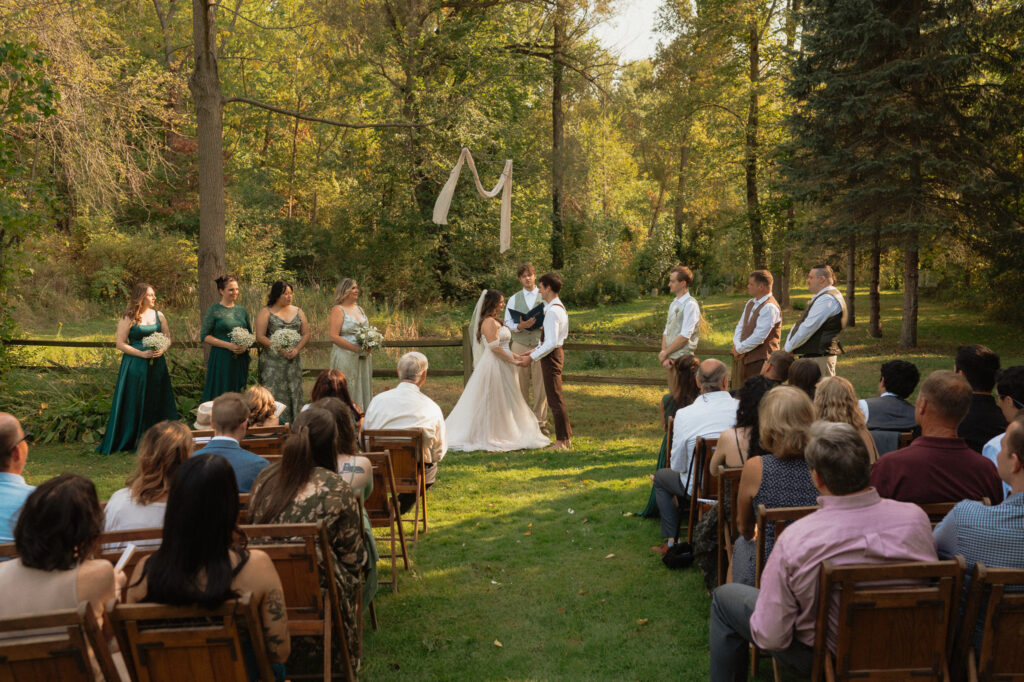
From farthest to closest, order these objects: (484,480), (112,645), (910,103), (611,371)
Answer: (910,103), (611,371), (484,480), (112,645)

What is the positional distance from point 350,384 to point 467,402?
4.74 ft

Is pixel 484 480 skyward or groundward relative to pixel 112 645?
groundward

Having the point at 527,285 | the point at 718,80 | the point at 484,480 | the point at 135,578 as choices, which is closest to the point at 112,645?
the point at 135,578

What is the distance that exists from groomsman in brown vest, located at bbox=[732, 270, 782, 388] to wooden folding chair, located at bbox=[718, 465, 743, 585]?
415 cm

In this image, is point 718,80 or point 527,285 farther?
point 718,80

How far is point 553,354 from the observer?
9.41 metres

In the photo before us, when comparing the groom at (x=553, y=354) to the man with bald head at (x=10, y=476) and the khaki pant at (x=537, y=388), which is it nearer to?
the khaki pant at (x=537, y=388)

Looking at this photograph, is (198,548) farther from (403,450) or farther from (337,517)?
(403,450)

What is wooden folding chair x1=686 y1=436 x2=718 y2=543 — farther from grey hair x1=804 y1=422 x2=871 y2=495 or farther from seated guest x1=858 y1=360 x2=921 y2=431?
grey hair x1=804 y1=422 x2=871 y2=495

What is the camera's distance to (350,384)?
30.2 feet

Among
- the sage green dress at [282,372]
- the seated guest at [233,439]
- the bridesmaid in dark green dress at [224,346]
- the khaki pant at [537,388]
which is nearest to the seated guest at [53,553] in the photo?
the seated guest at [233,439]

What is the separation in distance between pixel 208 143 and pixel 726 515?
8567 mm

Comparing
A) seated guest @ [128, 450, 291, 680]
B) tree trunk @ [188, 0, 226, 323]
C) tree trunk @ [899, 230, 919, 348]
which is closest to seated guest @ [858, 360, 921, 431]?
seated guest @ [128, 450, 291, 680]

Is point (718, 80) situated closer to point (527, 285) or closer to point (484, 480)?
point (527, 285)
